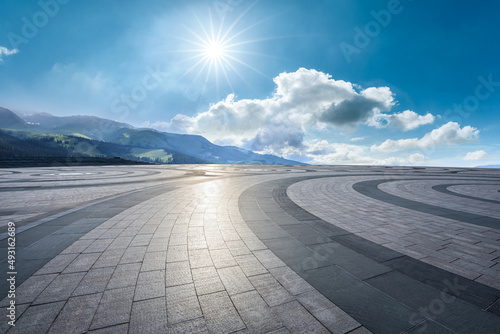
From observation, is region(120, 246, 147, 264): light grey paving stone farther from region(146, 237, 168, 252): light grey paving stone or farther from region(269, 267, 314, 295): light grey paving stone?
region(269, 267, 314, 295): light grey paving stone

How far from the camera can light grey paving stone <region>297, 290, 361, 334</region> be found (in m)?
2.61

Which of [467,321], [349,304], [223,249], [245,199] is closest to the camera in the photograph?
[467,321]

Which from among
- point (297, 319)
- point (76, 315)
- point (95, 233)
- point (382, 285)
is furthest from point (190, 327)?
point (95, 233)

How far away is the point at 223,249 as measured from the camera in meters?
4.71

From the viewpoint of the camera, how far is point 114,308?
2.84 meters

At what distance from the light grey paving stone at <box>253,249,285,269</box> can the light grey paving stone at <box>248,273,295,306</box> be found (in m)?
0.34

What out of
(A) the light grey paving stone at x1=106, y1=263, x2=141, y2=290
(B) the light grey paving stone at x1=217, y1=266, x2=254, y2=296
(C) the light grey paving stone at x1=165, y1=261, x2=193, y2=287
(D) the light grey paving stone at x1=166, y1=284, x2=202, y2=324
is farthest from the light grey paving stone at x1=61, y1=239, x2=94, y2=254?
(B) the light grey paving stone at x1=217, y1=266, x2=254, y2=296

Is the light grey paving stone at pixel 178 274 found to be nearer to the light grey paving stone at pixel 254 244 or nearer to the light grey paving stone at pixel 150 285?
the light grey paving stone at pixel 150 285

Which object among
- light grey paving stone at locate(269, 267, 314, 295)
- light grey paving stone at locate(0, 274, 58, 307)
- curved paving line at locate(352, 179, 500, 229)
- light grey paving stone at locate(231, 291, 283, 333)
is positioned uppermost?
curved paving line at locate(352, 179, 500, 229)

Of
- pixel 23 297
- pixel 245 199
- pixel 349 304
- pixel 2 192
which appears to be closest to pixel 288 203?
pixel 245 199

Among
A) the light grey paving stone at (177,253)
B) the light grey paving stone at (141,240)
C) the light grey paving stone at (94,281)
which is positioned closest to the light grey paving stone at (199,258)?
the light grey paving stone at (177,253)

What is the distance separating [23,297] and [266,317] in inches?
153

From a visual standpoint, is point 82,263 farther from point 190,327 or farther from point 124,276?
point 190,327

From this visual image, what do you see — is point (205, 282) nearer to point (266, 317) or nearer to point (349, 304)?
point (266, 317)
